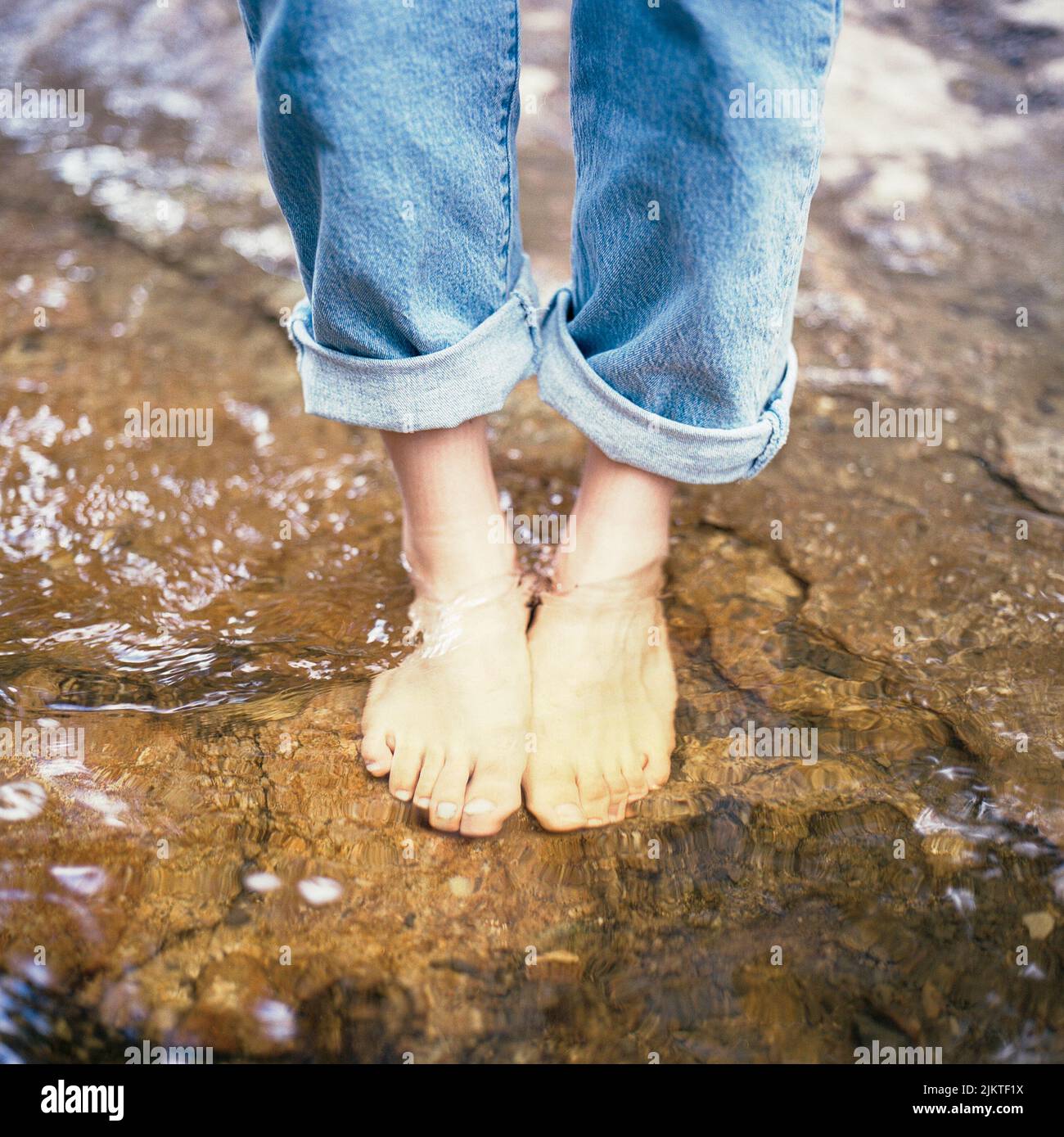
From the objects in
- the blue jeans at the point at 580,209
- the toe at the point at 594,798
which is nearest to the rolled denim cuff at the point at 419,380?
the blue jeans at the point at 580,209

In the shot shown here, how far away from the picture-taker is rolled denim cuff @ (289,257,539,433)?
892 millimetres

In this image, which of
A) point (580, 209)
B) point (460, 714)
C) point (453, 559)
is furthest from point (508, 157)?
point (460, 714)

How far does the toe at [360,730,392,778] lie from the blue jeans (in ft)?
1.06

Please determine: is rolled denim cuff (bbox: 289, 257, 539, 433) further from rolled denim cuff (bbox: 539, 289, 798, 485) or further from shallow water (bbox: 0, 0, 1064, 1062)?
shallow water (bbox: 0, 0, 1064, 1062)

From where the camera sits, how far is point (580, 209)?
919 mm

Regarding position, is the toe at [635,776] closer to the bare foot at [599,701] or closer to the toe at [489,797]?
the bare foot at [599,701]

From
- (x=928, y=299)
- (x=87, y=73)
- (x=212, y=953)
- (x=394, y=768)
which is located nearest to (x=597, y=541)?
(x=394, y=768)

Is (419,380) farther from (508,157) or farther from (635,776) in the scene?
(635,776)

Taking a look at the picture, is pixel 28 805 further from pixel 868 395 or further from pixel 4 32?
pixel 4 32

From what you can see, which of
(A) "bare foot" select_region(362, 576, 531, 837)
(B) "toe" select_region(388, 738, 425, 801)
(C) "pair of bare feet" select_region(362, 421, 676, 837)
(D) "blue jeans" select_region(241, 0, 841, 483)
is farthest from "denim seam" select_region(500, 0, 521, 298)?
(B) "toe" select_region(388, 738, 425, 801)

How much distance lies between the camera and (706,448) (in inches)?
36.7

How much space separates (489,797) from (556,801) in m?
0.07

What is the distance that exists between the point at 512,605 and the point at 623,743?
0.72ft

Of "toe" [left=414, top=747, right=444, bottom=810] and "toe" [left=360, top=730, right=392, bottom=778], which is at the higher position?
"toe" [left=414, top=747, right=444, bottom=810]
